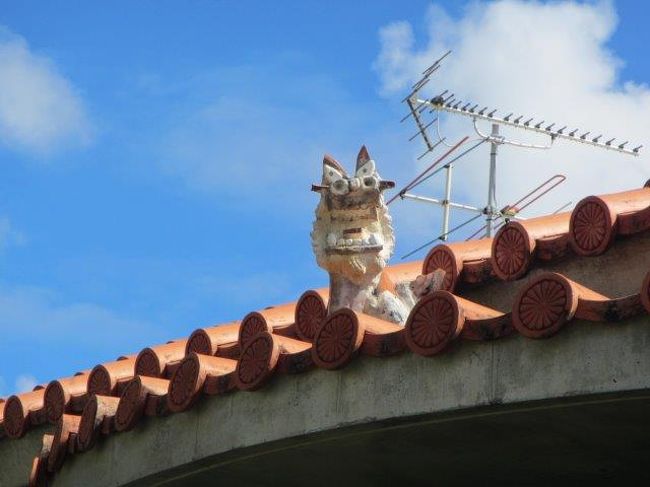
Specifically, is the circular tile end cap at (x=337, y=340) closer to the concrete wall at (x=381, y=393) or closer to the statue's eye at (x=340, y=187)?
the concrete wall at (x=381, y=393)

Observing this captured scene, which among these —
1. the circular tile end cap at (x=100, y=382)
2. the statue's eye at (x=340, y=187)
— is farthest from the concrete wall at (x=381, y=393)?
the statue's eye at (x=340, y=187)

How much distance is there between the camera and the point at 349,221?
9.49 metres

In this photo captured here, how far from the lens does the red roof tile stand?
714 centimetres

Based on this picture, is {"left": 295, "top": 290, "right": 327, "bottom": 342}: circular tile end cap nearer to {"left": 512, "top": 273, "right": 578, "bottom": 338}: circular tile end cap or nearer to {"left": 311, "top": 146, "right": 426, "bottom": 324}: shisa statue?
{"left": 311, "top": 146, "right": 426, "bottom": 324}: shisa statue

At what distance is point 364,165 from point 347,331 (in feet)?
5.82

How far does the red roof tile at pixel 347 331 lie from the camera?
281 inches

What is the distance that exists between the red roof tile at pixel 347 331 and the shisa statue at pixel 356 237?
0.18 meters

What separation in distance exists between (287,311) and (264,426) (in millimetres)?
2574

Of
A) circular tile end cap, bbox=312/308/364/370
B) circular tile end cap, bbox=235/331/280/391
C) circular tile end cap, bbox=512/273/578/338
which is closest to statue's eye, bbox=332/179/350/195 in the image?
circular tile end cap, bbox=235/331/280/391

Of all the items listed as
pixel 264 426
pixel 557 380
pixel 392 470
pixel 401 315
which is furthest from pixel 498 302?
pixel 557 380

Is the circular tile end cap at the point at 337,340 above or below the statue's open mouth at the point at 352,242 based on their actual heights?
below

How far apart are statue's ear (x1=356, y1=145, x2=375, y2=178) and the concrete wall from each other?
164cm

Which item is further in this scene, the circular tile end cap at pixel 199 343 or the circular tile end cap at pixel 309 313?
the circular tile end cap at pixel 199 343

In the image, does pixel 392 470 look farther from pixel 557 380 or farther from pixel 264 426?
pixel 557 380
